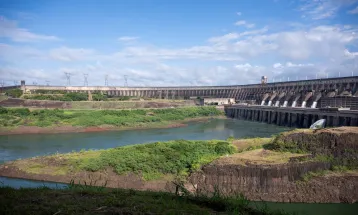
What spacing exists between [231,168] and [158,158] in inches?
236

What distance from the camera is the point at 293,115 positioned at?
57344mm

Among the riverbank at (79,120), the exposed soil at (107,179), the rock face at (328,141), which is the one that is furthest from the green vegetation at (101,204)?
the riverbank at (79,120)

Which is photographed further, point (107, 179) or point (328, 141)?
point (107, 179)

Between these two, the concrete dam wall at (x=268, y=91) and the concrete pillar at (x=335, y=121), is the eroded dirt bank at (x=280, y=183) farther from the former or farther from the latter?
the concrete dam wall at (x=268, y=91)

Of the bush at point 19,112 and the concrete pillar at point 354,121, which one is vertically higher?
the concrete pillar at point 354,121

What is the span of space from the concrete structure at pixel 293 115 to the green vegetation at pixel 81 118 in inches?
635

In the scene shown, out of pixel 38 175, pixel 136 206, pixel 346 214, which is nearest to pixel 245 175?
pixel 346 214

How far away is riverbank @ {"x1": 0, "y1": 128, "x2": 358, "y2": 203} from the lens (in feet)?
66.2

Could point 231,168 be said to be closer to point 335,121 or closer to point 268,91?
point 335,121

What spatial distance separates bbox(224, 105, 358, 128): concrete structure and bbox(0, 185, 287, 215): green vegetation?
1430 inches

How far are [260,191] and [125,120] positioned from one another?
44.4 m

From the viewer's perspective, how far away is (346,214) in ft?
59.1

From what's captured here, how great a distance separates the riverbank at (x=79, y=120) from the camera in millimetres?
54147

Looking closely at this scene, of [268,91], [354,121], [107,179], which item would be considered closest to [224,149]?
[107,179]
